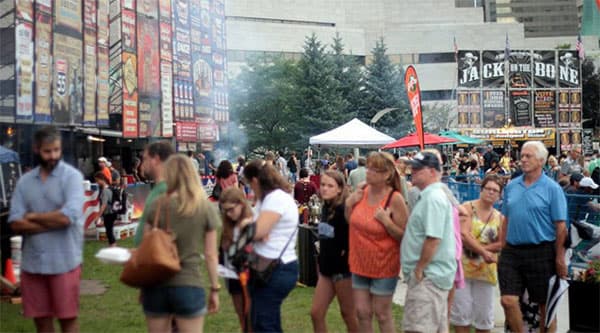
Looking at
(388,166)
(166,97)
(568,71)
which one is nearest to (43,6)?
(166,97)

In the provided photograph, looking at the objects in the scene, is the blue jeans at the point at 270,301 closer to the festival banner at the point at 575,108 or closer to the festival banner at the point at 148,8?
the festival banner at the point at 148,8

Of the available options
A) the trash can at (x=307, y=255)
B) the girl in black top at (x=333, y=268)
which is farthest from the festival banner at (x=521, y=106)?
the girl in black top at (x=333, y=268)

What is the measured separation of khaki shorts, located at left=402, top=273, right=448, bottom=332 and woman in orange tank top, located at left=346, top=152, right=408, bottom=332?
333 mm

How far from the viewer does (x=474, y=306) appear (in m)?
6.76

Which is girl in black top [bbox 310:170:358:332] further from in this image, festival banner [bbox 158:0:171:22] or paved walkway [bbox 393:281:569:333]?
festival banner [bbox 158:0:171:22]

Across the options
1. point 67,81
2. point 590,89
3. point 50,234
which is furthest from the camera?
point 590,89

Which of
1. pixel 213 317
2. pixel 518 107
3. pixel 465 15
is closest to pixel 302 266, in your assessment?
pixel 213 317

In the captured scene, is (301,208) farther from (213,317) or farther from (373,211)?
(373,211)

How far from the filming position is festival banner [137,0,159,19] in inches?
988

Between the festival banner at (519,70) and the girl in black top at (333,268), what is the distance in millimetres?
48573

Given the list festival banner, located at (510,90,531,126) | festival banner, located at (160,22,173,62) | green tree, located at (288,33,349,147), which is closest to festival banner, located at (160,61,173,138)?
festival banner, located at (160,22,173,62)

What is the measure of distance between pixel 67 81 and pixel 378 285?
Answer: 15.2 metres

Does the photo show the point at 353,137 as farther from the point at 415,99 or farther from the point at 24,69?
the point at 24,69

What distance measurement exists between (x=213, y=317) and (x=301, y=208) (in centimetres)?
615
